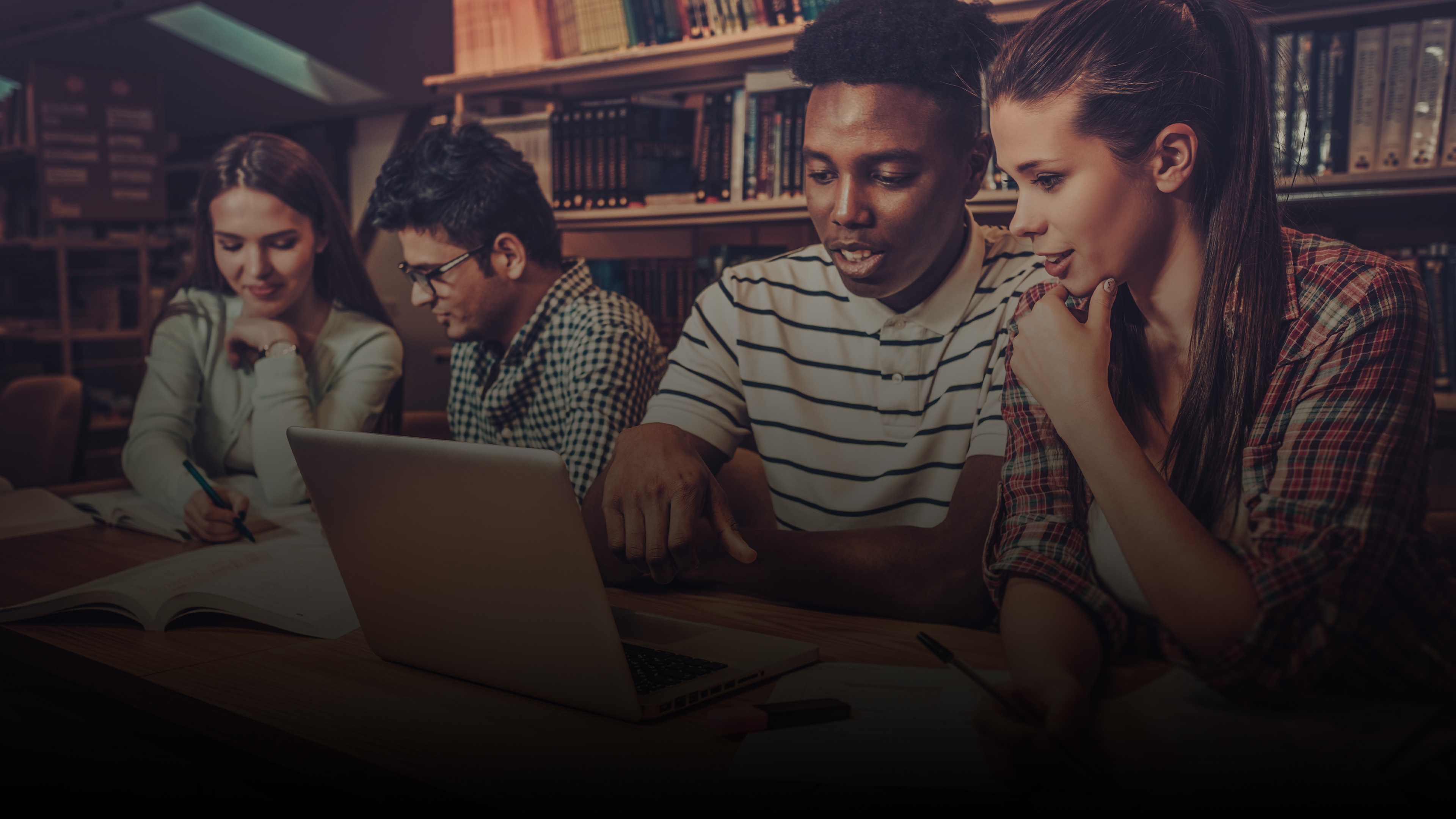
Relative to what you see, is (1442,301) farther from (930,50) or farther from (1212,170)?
(930,50)

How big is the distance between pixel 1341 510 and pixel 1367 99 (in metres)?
0.85

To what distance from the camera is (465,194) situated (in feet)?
5.92

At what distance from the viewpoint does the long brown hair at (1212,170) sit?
0.95 metres

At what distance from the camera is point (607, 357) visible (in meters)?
1.67

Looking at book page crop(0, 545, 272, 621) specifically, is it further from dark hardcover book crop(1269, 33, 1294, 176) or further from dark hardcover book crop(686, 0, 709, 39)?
dark hardcover book crop(1269, 33, 1294, 176)

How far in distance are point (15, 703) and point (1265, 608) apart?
1.92 m

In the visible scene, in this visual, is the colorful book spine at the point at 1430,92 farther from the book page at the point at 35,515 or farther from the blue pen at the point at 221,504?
the book page at the point at 35,515

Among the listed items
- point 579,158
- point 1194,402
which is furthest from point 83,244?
point 1194,402

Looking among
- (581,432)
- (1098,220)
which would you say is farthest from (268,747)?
(1098,220)

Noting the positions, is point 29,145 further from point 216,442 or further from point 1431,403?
point 1431,403

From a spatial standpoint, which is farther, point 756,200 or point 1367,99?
point 756,200

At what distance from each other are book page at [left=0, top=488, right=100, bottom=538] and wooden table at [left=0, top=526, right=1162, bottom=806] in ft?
1.26

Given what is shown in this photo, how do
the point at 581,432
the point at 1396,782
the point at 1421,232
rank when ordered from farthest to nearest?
the point at 581,432 < the point at 1421,232 < the point at 1396,782

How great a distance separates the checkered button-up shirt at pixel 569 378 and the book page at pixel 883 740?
0.79 meters
